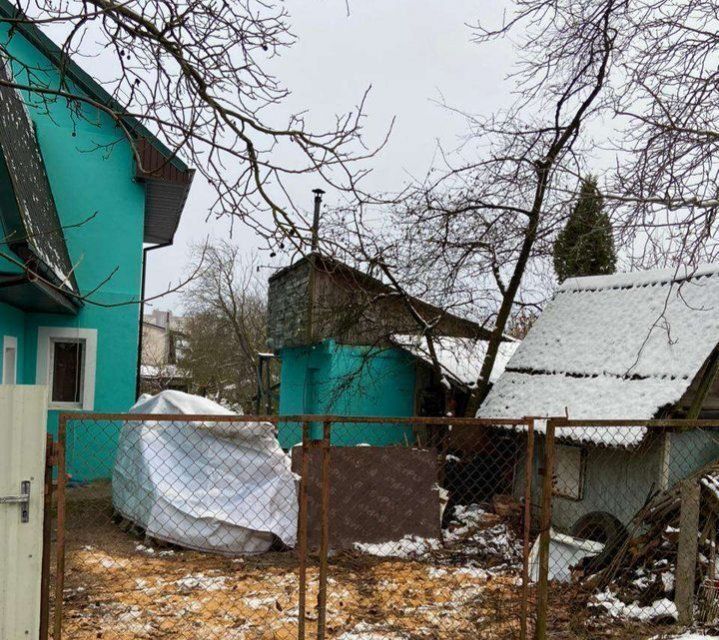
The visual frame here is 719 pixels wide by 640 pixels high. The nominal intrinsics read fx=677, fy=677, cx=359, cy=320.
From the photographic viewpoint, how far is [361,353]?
14.1 metres

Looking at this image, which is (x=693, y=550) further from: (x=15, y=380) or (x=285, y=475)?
(x=15, y=380)

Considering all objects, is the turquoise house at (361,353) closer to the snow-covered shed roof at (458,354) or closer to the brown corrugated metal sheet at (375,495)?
the snow-covered shed roof at (458,354)

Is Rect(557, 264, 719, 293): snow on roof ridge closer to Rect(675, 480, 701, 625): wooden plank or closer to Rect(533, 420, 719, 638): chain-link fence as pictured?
Rect(533, 420, 719, 638): chain-link fence

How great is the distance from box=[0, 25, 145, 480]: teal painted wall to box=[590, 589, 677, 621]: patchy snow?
856 cm

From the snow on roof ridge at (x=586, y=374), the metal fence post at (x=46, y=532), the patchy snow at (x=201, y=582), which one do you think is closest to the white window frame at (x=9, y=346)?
the patchy snow at (x=201, y=582)

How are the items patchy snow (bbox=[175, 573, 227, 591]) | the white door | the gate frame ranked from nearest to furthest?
the white door < the gate frame < patchy snow (bbox=[175, 573, 227, 591])

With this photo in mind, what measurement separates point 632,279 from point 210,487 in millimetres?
6865

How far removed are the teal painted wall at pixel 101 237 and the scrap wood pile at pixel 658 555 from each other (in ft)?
28.0

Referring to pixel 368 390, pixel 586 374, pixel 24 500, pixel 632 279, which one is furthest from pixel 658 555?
pixel 368 390

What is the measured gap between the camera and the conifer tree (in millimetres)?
5957

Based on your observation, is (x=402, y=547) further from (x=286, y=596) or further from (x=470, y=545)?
(x=286, y=596)

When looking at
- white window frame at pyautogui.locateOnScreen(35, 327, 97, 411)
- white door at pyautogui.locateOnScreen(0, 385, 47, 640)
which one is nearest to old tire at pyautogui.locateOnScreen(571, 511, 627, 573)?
white door at pyautogui.locateOnScreen(0, 385, 47, 640)

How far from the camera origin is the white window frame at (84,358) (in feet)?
37.2

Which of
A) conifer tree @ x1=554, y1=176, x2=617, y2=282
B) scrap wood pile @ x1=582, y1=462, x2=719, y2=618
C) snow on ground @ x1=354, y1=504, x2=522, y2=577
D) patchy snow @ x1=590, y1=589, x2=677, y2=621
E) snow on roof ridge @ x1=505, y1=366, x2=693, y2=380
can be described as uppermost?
conifer tree @ x1=554, y1=176, x2=617, y2=282
